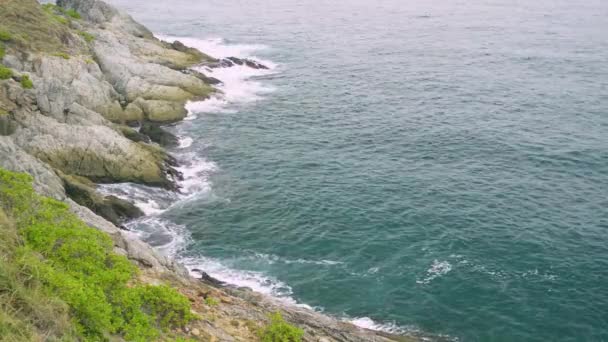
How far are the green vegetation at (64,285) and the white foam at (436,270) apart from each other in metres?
20.2

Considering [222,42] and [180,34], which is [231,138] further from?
[180,34]

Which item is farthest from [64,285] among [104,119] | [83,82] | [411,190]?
[83,82]

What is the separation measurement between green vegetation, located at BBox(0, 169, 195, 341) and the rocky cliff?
7.35 feet

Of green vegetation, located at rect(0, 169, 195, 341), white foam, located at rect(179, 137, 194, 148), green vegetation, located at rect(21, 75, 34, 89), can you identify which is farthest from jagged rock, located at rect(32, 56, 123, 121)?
green vegetation, located at rect(0, 169, 195, 341)

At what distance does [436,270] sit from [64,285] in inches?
1069

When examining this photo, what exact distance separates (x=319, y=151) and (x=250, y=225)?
1828 cm

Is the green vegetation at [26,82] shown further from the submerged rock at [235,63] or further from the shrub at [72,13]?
the submerged rock at [235,63]

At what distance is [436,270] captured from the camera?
1491 inches

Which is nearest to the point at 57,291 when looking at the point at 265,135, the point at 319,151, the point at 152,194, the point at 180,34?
the point at 152,194

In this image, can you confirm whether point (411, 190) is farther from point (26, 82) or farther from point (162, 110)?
point (26, 82)

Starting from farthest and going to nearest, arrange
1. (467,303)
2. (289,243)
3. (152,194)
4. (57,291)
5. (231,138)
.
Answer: (231,138) < (152,194) < (289,243) < (467,303) < (57,291)

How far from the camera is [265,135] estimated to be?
6462 cm

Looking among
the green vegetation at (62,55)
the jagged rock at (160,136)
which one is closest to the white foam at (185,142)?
the jagged rock at (160,136)

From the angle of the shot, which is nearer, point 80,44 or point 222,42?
point 80,44
